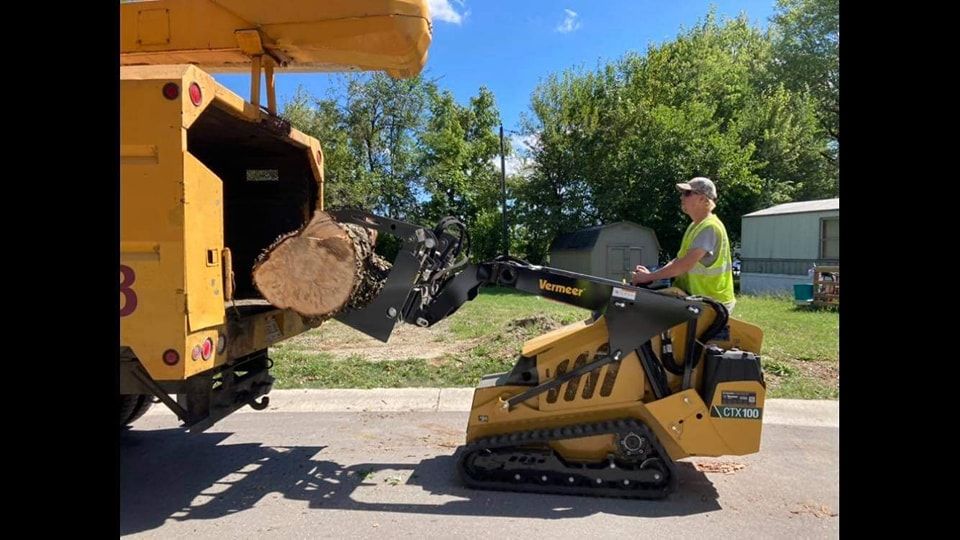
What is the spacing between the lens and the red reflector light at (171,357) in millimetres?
3168

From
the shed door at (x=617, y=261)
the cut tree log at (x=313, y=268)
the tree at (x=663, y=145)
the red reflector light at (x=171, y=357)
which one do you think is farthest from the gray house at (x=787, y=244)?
the red reflector light at (x=171, y=357)

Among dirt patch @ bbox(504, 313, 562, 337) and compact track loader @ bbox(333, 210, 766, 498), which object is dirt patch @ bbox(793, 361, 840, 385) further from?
dirt patch @ bbox(504, 313, 562, 337)

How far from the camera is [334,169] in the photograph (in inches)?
1155

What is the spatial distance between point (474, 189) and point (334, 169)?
29.7 feet

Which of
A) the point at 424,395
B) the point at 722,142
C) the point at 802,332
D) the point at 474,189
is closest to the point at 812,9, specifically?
the point at 722,142

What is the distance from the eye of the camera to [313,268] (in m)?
3.71

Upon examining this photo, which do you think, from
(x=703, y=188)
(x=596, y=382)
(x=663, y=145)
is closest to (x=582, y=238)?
(x=663, y=145)

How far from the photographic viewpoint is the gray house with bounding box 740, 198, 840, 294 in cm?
1780

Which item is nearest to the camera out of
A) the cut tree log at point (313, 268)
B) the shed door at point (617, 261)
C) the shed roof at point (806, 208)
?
the cut tree log at point (313, 268)

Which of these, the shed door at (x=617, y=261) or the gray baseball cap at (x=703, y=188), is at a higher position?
the gray baseball cap at (x=703, y=188)

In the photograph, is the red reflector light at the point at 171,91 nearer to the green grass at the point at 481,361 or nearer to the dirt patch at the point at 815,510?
the green grass at the point at 481,361

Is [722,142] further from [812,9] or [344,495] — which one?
[344,495]

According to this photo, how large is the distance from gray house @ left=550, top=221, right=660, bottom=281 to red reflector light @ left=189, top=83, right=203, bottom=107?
19390mm

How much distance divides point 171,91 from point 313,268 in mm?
1322
